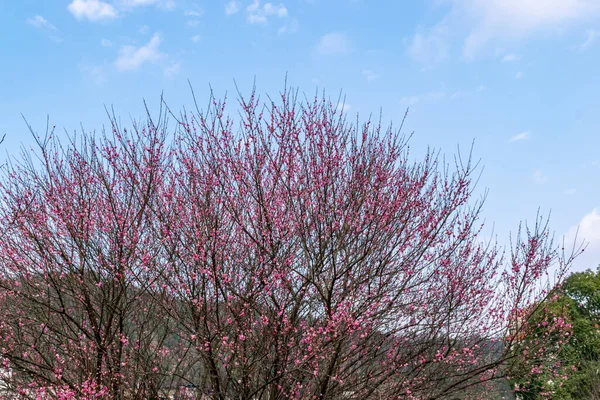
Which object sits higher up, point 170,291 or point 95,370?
point 170,291

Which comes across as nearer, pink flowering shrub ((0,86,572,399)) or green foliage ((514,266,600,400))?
pink flowering shrub ((0,86,572,399))

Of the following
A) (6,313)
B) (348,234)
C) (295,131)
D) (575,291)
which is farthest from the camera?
(575,291)

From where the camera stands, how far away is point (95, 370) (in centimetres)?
913

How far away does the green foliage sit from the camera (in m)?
25.0

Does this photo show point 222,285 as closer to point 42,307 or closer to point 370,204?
point 370,204

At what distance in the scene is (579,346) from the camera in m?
28.0

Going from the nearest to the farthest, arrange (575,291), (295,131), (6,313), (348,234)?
(348,234) < (295,131) < (6,313) < (575,291)

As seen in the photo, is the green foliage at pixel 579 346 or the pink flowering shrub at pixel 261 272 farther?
the green foliage at pixel 579 346

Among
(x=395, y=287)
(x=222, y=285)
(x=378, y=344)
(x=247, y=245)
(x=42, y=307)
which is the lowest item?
(x=378, y=344)

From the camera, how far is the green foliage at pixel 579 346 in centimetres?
2495

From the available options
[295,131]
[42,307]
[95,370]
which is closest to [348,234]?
[295,131]

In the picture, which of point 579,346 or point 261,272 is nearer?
point 261,272

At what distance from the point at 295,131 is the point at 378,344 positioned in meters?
3.69

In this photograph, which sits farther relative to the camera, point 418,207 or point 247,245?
point 418,207
